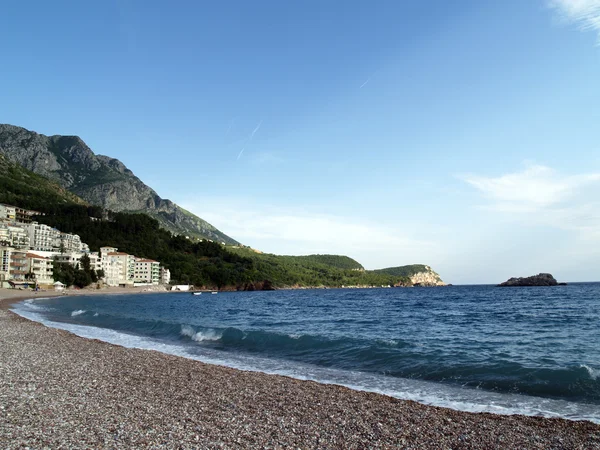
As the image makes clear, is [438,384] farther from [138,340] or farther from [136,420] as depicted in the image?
[138,340]

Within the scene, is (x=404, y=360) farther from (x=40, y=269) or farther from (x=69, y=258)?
(x=69, y=258)

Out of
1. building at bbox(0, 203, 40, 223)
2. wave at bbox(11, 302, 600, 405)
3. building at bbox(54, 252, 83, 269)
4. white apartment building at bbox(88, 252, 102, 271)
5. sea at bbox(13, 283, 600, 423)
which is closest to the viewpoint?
sea at bbox(13, 283, 600, 423)

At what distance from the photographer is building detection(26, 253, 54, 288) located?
112062 mm

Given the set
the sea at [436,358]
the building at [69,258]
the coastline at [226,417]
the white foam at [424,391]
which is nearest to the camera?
the coastline at [226,417]

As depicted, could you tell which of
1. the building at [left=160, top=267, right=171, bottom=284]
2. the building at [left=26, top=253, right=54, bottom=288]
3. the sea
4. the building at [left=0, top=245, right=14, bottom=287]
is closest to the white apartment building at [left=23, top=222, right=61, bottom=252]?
the building at [left=26, top=253, right=54, bottom=288]

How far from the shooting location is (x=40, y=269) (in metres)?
116

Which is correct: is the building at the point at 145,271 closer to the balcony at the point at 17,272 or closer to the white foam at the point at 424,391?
the balcony at the point at 17,272

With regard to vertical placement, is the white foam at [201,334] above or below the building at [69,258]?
below

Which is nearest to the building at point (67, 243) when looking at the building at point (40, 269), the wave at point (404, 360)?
the building at point (40, 269)

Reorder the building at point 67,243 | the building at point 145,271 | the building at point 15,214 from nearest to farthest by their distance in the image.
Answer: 1. the building at point 67,243
2. the building at point 15,214
3. the building at point 145,271

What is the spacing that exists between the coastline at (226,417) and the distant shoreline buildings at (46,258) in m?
113

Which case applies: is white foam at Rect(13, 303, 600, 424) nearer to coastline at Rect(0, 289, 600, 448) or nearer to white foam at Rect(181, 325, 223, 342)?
coastline at Rect(0, 289, 600, 448)

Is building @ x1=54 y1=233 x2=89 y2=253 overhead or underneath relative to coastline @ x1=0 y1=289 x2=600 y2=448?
overhead

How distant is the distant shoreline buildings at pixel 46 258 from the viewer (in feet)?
354
